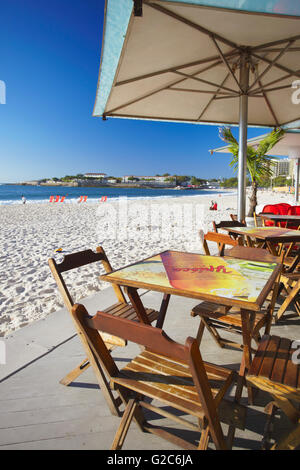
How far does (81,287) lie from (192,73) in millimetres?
3894

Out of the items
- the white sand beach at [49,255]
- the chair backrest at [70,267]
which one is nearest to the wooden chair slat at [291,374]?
the chair backrest at [70,267]

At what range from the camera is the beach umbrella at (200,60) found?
100 inches

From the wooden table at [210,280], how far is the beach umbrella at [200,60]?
6.48ft

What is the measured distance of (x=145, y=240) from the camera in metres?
7.23

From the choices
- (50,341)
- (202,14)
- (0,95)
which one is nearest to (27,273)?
(50,341)

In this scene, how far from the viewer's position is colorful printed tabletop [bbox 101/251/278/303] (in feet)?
4.66

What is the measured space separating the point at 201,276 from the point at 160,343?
34.1 inches

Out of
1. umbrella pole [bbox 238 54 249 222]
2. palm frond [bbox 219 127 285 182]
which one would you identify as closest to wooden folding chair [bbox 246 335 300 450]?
umbrella pole [bbox 238 54 249 222]

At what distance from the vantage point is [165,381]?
1.25 m

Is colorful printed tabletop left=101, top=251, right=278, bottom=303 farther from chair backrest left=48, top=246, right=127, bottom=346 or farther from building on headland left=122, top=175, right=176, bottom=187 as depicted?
building on headland left=122, top=175, right=176, bottom=187

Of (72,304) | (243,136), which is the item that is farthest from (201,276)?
(243,136)
